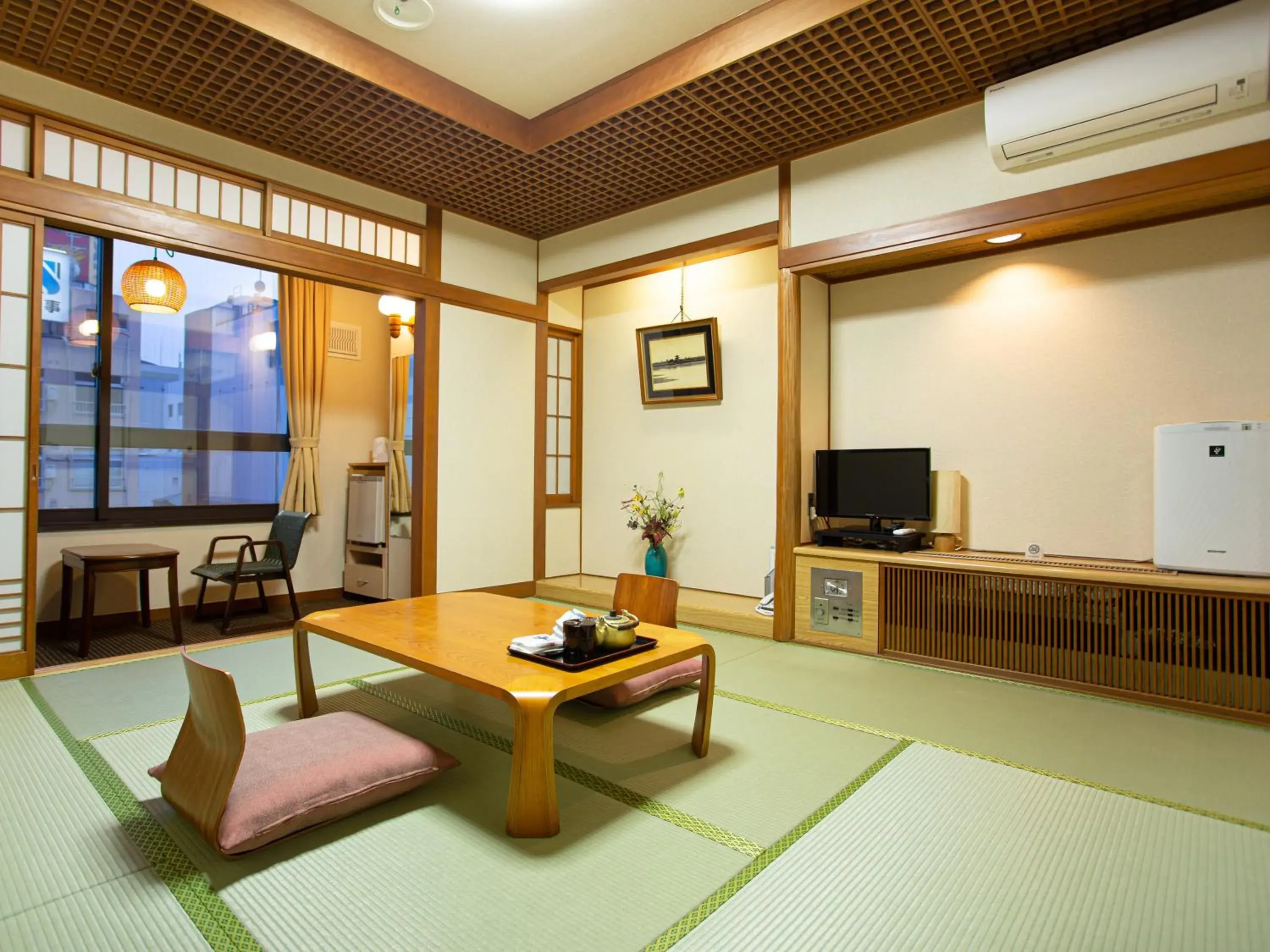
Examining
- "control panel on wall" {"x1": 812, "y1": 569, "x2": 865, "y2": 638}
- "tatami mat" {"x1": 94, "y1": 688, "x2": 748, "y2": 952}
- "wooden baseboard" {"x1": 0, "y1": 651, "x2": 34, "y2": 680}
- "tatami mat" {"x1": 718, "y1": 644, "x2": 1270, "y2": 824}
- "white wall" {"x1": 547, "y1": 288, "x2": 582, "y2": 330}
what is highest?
"white wall" {"x1": 547, "y1": 288, "x2": 582, "y2": 330}

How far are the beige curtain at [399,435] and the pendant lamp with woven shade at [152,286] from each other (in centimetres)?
168

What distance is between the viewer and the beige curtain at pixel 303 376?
5.29 meters

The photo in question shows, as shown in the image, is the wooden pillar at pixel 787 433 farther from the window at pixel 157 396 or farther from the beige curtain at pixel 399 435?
the window at pixel 157 396

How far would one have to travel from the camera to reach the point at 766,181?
165 inches

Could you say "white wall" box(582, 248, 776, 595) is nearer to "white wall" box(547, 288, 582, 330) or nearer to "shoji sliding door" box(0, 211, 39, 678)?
"white wall" box(547, 288, 582, 330)

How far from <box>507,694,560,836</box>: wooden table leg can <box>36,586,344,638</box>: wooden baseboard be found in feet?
11.8

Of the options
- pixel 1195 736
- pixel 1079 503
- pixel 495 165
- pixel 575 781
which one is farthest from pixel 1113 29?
pixel 575 781

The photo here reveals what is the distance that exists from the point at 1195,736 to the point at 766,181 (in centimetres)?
351

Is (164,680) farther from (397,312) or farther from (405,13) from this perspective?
(405,13)

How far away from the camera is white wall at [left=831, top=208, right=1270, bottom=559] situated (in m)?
3.18

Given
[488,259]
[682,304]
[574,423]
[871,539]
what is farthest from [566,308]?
[871,539]

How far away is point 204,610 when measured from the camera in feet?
15.9

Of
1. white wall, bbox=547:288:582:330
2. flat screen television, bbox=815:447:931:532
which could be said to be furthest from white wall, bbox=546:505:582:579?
flat screen television, bbox=815:447:931:532

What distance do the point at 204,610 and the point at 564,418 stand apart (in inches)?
121
